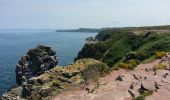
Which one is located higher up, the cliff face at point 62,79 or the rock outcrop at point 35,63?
the cliff face at point 62,79

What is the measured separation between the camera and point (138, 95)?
102 feet

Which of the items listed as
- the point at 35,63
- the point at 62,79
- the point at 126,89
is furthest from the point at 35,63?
the point at 126,89

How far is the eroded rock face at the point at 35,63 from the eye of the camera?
99.7 meters

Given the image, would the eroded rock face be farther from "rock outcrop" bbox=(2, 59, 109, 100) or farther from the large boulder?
"rock outcrop" bbox=(2, 59, 109, 100)

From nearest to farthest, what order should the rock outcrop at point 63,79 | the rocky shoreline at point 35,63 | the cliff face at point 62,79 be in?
1. the rock outcrop at point 63,79
2. the cliff face at point 62,79
3. the rocky shoreline at point 35,63

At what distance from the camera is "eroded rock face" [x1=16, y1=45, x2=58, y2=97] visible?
99.7 metres

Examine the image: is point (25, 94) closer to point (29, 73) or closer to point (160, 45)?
point (160, 45)

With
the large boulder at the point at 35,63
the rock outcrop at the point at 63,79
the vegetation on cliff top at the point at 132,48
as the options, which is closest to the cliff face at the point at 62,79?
the rock outcrop at the point at 63,79

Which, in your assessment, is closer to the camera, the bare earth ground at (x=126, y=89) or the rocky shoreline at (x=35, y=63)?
the bare earth ground at (x=126, y=89)

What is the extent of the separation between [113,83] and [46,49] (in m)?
65.7

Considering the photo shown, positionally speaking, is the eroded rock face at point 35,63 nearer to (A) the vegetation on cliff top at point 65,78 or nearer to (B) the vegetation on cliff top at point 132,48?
(B) the vegetation on cliff top at point 132,48

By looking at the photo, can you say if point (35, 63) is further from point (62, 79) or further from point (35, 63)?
point (62, 79)

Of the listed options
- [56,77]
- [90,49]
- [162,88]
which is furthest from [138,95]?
[90,49]

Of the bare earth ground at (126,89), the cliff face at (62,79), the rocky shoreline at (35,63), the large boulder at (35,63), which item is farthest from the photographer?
the large boulder at (35,63)
